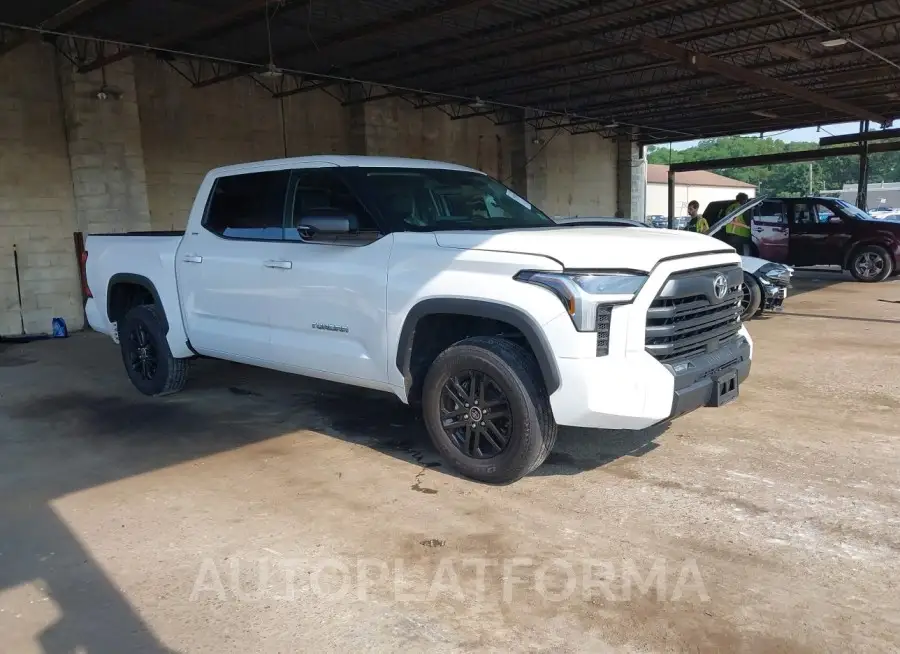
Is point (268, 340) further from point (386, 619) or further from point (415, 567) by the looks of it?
point (386, 619)

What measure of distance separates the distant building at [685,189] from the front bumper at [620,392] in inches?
2504

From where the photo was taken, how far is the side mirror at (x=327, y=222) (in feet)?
14.1

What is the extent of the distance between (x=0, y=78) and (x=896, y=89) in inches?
764

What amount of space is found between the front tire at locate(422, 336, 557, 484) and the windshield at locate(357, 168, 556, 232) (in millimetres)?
947

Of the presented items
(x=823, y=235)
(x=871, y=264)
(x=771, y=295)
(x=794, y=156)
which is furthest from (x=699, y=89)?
(x=771, y=295)

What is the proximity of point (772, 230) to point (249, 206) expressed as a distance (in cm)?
1296

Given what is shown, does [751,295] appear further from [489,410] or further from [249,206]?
[249,206]

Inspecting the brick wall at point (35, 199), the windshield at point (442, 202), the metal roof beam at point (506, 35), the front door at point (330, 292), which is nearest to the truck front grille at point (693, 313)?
the windshield at point (442, 202)

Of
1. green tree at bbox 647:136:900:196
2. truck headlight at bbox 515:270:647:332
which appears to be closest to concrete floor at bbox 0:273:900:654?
truck headlight at bbox 515:270:647:332

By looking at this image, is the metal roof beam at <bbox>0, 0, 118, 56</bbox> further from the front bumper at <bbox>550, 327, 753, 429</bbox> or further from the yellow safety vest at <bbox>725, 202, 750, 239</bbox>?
the yellow safety vest at <bbox>725, 202, 750, 239</bbox>

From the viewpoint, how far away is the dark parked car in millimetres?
14398

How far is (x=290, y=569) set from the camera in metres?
3.28

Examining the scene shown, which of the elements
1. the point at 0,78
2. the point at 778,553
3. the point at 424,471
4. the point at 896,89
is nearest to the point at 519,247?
the point at 424,471

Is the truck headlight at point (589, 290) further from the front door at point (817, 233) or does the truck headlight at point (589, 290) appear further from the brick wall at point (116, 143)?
the front door at point (817, 233)
